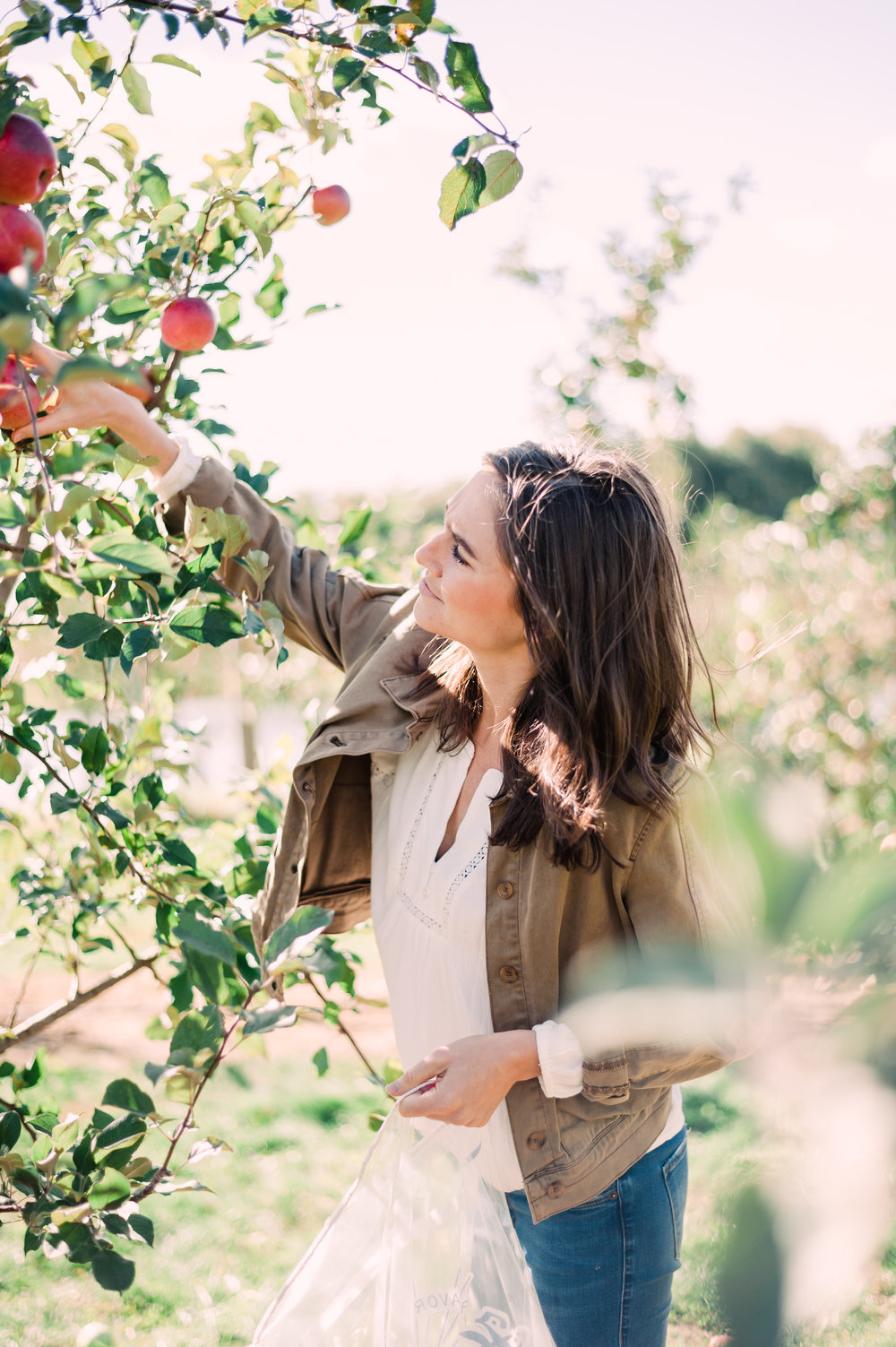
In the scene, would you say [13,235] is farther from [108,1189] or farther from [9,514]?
[108,1189]

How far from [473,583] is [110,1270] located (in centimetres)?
89

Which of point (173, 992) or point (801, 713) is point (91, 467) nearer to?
point (173, 992)

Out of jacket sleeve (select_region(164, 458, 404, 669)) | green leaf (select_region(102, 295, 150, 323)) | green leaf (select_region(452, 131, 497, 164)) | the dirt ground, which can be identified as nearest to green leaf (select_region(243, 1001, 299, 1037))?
jacket sleeve (select_region(164, 458, 404, 669))

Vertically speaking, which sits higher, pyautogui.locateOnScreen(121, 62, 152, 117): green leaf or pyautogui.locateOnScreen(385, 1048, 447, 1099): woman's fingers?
pyautogui.locateOnScreen(121, 62, 152, 117): green leaf

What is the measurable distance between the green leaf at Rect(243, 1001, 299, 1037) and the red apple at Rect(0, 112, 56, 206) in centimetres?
72

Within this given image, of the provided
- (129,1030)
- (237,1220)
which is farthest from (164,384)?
(129,1030)

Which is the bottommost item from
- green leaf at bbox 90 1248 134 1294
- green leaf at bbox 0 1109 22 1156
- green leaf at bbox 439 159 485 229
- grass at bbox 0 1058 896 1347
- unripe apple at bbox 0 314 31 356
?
grass at bbox 0 1058 896 1347

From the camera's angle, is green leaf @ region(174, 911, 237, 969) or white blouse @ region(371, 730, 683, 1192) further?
white blouse @ region(371, 730, 683, 1192)

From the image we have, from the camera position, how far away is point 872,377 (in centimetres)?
471

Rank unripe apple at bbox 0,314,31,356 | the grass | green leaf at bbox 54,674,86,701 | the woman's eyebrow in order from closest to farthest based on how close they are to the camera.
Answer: unripe apple at bbox 0,314,31,356 < the woman's eyebrow < green leaf at bbox 54,674,86,701 < the grass

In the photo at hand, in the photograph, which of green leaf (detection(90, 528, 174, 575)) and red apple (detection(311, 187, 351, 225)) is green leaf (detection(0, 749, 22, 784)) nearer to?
green leaf (detection(90, 528, 174, 575))

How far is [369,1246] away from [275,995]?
0.33 m

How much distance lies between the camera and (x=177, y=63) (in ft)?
3.60

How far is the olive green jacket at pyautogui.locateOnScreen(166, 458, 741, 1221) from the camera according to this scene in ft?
4.15
